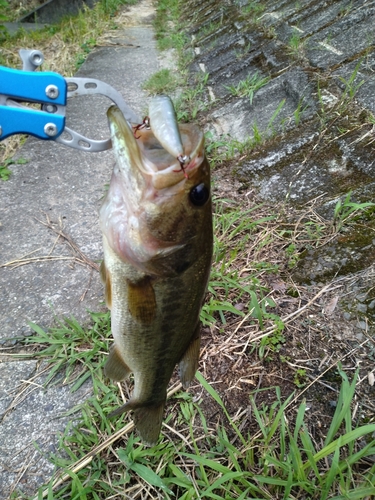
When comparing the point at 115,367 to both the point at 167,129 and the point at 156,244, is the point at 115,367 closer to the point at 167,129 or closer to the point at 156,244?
the point at 156,244

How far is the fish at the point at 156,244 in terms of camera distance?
124cm

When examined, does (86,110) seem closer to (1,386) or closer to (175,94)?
(175,94)

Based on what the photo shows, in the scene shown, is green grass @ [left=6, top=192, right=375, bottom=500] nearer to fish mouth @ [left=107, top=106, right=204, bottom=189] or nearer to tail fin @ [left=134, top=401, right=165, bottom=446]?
tail fin @ [left=134, top=401, right=165, bottom=446]

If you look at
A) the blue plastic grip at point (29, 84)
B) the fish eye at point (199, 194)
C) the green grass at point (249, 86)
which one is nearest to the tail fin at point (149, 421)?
the fish eye at point (199, 194)

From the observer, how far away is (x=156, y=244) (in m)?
1.31

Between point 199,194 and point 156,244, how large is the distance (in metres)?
0.21

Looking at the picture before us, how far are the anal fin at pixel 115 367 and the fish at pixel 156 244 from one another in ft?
0.13

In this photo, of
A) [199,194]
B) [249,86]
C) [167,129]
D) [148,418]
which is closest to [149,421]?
[148,418]

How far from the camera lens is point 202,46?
6.60 m

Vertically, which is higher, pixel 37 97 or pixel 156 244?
pixel 37 97

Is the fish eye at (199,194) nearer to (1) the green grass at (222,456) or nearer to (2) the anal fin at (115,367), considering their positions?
(2) the anal fin at (115,367)

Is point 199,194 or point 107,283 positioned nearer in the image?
point 199,194

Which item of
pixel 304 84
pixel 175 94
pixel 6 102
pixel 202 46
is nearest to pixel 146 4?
pixel 202 46

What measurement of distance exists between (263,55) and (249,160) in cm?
200
